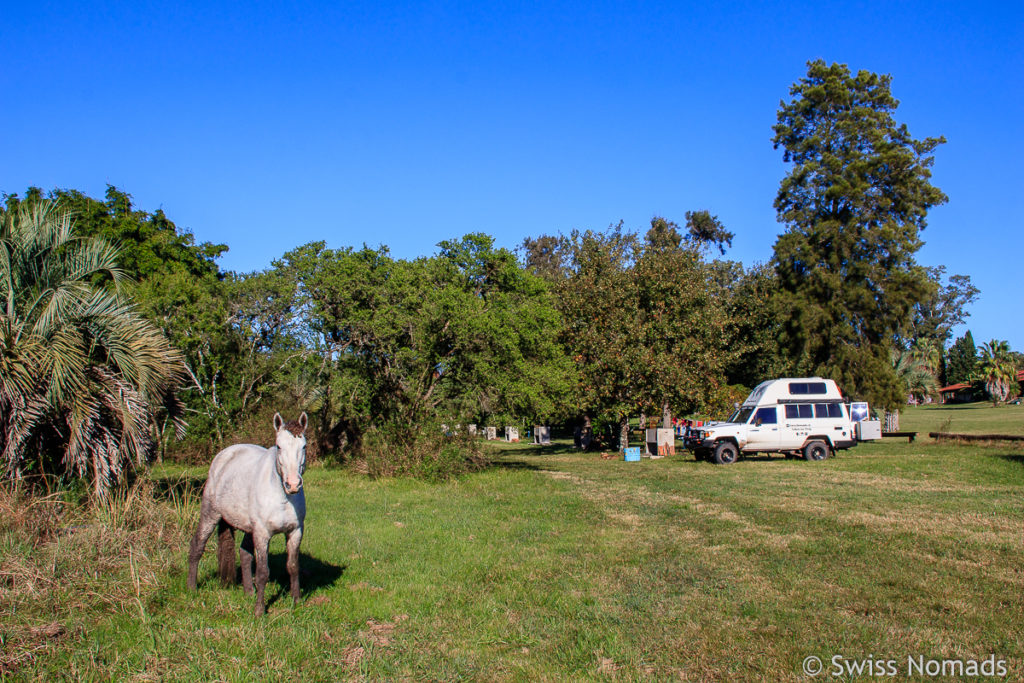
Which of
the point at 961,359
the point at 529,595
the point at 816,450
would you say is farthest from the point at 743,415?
the point at 961,359

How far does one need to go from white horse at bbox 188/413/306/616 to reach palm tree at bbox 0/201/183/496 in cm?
311

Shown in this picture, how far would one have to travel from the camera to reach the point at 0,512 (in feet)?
27.3

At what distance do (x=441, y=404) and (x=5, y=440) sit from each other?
41.6 ft

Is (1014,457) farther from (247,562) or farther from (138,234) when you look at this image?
(138,234)

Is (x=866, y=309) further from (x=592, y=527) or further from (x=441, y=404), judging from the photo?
(x=592, y=527)

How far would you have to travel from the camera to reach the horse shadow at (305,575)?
7578 millimetres

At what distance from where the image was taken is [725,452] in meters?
26.2

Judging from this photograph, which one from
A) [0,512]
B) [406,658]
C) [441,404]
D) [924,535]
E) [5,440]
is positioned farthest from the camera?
[441,404]

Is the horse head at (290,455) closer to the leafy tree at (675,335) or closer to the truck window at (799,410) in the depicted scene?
the truck window at (799,410)

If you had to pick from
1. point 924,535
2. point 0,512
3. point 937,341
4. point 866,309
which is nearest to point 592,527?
point 924,535

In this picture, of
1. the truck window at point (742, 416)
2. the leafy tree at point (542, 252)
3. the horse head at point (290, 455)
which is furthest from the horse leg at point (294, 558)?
the leafy tree at point (542, 252)

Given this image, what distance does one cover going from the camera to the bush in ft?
64.7

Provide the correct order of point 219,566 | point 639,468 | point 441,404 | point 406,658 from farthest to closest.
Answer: point 639,468 → point 441,404 → point 219,566 → point 406,658

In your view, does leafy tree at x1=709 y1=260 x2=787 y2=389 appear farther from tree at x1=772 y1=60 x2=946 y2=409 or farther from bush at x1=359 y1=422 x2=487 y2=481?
bush at x1=359 y1=422 x2=487 y2=481
